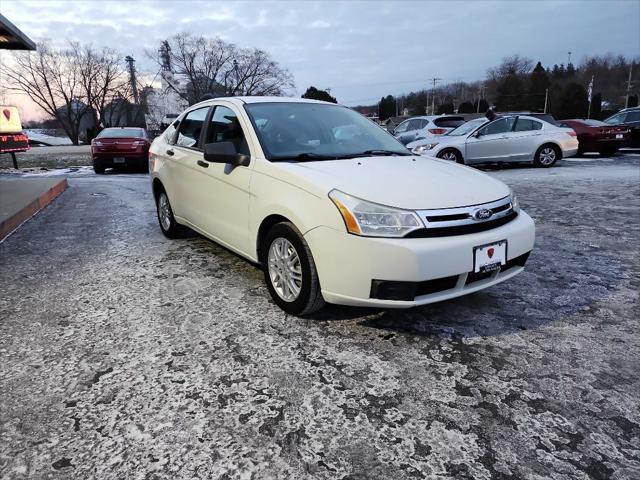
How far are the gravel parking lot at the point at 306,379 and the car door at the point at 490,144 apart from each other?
26.7 ft

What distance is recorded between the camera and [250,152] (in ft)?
11.3

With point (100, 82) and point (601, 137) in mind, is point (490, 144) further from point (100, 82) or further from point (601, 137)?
point (100, 82)

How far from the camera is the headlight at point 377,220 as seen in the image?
2553mm

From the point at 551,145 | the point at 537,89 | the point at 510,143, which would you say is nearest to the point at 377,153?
the point at 510,143

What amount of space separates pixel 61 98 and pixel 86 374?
4876cm

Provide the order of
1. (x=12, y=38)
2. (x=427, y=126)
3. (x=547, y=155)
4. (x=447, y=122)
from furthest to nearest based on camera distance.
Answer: (x=447, y=122) < (x=427, y=126) < (x=547, y=155) < (x=12, y=38)

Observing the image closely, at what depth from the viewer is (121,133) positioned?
13.6 m

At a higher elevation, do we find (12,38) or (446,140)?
(12,38)

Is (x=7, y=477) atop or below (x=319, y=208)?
below

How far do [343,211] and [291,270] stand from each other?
2.16 ft

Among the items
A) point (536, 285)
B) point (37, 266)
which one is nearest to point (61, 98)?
point (37, 266)

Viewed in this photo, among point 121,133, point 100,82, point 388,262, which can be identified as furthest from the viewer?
point 100,82

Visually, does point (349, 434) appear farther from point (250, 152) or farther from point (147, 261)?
point (147, 261)

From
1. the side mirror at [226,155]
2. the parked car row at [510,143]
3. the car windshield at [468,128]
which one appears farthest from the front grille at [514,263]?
the car windshield at [468,128]
